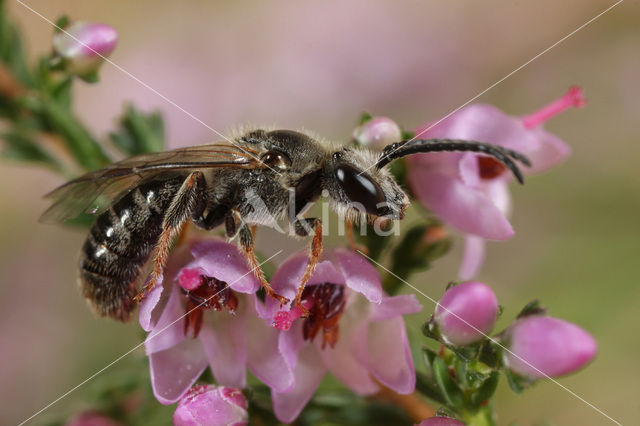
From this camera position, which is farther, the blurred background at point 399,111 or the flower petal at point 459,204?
the blurred background at point 399,111

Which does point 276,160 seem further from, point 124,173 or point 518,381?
point 518,381

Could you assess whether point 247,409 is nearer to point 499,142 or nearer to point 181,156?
point 181,156

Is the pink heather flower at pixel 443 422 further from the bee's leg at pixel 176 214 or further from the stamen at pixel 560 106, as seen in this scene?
the stamen at pixel 560 106

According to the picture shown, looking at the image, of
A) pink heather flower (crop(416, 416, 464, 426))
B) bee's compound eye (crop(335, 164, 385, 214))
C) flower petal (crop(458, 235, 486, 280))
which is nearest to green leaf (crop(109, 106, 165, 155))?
bee's compound eye (crop(335, 164, 385, 214))

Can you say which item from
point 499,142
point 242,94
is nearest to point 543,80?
point 242,94

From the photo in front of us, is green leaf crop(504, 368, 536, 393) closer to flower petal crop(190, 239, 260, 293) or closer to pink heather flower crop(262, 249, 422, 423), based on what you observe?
pink heather flower crop(262, 249, 422, 423)

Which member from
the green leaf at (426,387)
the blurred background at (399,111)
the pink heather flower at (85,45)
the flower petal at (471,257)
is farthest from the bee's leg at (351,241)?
the blurred background at (399,111)

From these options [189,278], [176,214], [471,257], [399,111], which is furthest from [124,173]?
Result: [399,111]
